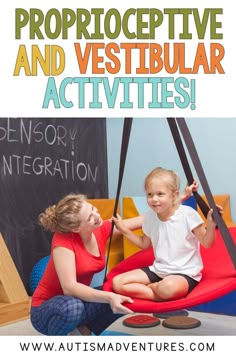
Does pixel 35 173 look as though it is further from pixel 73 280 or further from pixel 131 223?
pixel 73 280

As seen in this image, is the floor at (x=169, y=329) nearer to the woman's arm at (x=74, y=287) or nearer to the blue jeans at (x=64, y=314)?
the blue jeans at (x=64, y=314)

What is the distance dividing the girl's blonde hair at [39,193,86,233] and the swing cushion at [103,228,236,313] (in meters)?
0.26

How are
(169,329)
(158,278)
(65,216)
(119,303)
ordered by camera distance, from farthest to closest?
(169,329) < (158,278) < (65,216) < (119,303)

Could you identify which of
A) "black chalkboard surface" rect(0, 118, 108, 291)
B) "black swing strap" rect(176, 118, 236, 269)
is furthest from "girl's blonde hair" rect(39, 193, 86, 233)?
"black chalkboard surface" rect(0, 118, 108, 291)

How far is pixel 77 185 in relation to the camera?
3.15 metres

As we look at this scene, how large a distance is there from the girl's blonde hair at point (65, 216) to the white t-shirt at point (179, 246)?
12.3 inches

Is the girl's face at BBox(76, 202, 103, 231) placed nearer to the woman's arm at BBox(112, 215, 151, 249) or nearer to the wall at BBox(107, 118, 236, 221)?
the woman's arm at BBox(112, 215, 151, 249)

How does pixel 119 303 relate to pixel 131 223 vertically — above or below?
below

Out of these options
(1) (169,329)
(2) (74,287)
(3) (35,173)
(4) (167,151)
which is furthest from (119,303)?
(4) (167,151)

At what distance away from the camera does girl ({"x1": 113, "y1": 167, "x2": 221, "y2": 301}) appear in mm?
1572

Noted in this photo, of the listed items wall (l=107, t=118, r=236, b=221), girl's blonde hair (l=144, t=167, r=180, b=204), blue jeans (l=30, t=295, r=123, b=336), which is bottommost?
blue jeans (l=30, t=295, r=123, b=336)

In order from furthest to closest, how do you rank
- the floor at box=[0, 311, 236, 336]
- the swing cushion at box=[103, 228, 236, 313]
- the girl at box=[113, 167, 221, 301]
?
the floor at box=[0, 311, 236, 336] < the girl at box=[113, 167, 221, 301] < the swing cushion at box=[103, 228, 236, 313]

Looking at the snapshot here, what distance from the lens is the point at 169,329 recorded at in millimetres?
2111

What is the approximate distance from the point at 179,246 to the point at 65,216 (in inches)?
16.1
